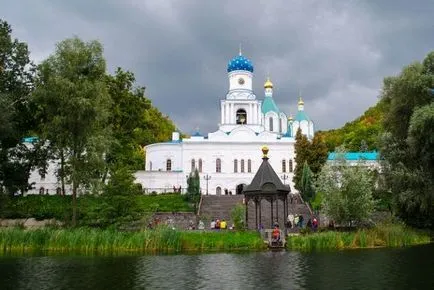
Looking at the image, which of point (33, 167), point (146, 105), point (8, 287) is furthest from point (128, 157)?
point (8, 287)

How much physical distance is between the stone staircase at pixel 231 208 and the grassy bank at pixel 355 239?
7561 millimetres

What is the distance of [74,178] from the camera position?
3186cm

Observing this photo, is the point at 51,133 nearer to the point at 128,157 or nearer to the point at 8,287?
the point at 128,157

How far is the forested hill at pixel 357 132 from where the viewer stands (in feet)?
231

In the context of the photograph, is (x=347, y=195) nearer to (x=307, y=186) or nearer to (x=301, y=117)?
(x=307, y=186)

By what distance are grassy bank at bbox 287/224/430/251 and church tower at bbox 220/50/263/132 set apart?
109ft

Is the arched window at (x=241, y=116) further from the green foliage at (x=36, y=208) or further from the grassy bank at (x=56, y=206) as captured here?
the green foliage at (x=36, y=208)

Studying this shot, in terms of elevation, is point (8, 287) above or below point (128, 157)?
below

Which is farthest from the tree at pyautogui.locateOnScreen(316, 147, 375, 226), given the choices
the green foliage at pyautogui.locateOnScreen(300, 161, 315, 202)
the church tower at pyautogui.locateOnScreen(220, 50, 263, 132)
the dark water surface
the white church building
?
the church tower at pyautogui.locateOnScreen(220, 50, 263, 132)

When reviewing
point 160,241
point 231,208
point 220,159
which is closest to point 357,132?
point 220,159

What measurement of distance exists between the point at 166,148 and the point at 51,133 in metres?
24.4

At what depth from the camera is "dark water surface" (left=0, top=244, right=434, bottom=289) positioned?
14.5 metres

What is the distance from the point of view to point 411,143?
1236 inches

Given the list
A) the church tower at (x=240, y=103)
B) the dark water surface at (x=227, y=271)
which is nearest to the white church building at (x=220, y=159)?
the church tower at (x=240, y=103)
